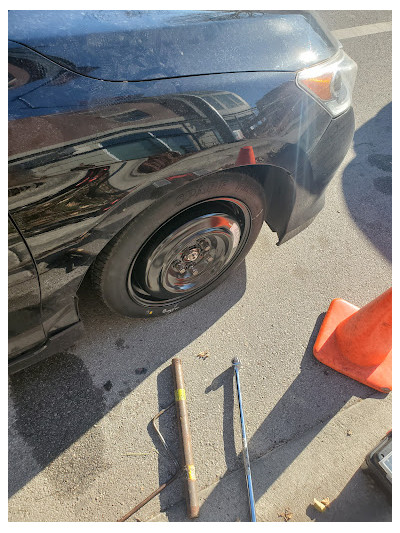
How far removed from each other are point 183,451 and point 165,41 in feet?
6.12

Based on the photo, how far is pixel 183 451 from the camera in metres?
1.99

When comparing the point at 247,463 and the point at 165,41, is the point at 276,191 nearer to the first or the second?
the point at 165,41

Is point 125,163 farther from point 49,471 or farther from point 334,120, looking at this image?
point 49,471

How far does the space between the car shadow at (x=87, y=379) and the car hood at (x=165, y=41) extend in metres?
1.04

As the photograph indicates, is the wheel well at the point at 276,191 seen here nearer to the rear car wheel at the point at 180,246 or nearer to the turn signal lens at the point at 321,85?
the rear car wheel at the point at 180,246

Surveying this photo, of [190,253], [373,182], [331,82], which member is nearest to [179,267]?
[190,253]

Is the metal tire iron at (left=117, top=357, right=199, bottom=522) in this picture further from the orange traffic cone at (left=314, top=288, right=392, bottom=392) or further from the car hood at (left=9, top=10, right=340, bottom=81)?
the car hood at (left=9, top=10, right=340, bottom=81)

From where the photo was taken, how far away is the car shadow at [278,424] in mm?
1926

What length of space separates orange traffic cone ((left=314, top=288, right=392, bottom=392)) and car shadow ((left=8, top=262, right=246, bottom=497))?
61 cm

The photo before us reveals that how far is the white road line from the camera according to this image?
4.77 meters

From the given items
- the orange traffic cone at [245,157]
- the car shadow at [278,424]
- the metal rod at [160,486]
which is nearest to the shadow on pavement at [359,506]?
the car shadow at [278,424]

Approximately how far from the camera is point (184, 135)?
1716mm

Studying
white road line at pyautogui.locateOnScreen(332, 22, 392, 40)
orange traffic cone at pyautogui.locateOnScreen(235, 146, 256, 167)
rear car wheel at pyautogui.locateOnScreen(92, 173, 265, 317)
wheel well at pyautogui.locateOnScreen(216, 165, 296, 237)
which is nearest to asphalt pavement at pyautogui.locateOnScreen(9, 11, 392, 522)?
rear car wheel at pyautogui.locateOnScreen(92, 173, 265, 317)

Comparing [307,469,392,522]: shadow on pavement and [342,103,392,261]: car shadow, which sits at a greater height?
[342,103,392,261]: car shadow
